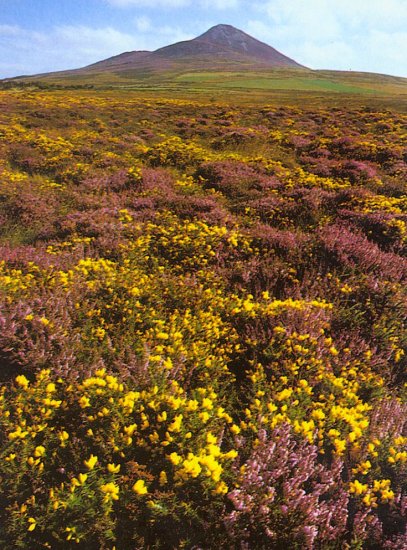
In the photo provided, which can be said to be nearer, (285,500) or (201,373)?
(285,500)

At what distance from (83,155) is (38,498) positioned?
466 inches

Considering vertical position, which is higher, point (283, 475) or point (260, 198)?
point (260, 198)

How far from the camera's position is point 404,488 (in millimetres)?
2561

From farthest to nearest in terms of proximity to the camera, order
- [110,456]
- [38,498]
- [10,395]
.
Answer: [10,395] < [110,456] < [38,498]

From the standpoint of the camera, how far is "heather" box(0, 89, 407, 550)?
2256 millimetres

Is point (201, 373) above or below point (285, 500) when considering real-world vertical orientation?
above

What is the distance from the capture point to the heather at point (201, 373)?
226 centimetres

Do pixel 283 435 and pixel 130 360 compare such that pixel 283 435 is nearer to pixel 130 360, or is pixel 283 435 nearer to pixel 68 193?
pixel 130 360

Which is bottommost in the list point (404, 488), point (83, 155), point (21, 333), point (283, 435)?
point (404, 488)

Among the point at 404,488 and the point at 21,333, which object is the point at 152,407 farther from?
the point at 404,488

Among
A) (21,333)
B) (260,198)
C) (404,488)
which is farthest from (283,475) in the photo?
(260,198)

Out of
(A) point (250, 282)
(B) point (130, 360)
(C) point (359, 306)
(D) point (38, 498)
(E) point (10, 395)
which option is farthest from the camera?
(A) point (250, 282)

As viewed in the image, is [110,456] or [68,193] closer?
[110,456]

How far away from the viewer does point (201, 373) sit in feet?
11.5
